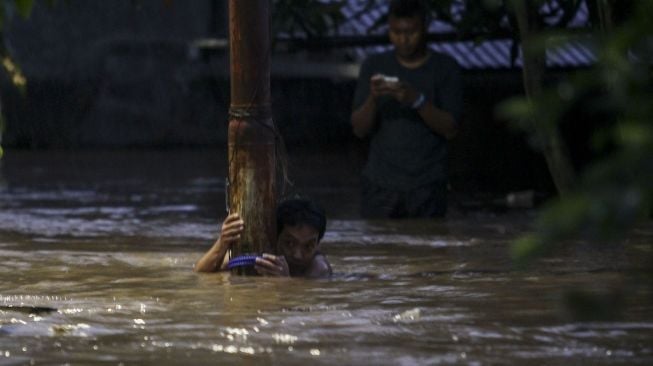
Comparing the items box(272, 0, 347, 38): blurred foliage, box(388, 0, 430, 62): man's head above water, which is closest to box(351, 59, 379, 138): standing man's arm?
box(388, 0, 430, 62): man's head above water

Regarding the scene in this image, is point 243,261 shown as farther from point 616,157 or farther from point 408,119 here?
point 616,157

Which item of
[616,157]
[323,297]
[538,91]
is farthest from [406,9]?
[616,157]

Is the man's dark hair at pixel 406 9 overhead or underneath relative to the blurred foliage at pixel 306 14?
overhead

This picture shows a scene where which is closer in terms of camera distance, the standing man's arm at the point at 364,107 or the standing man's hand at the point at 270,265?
Result: the standing man's hand at the point at 270,265

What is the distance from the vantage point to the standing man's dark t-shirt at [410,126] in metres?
9.87

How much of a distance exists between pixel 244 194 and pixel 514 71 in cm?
680

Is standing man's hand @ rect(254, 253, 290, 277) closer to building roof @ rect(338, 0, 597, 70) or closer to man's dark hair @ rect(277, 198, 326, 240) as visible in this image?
man's dark hair @ rect(277, 198, 326, 240)

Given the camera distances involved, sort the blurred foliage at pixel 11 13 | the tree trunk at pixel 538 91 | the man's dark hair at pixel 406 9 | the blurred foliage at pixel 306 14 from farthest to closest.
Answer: the blurred foliage at pixel 306 14 < the man's dark hair at pixel 406 9 < the tree trunk at pixel 538 91 < the blurred foliage at pixel 11 13

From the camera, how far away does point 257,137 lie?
22.5ft

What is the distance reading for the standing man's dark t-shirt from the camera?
9.87 metres

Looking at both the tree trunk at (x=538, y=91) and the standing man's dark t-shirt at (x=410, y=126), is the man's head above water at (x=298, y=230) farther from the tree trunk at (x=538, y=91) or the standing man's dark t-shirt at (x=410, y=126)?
the standing man's dark t-shirt at (x=410, y=126)

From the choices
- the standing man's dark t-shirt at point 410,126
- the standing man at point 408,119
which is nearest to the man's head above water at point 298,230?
the standing man at point 408,119

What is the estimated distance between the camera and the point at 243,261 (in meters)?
7.00

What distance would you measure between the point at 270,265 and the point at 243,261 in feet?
0.45
